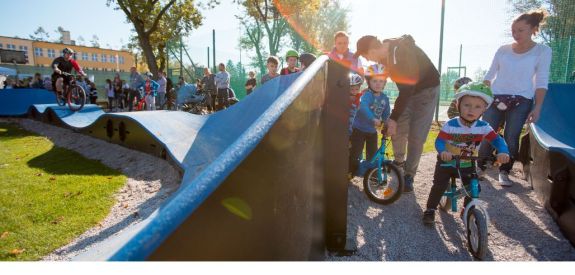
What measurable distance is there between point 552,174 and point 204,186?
3.69 metres

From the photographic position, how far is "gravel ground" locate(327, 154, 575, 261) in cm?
252

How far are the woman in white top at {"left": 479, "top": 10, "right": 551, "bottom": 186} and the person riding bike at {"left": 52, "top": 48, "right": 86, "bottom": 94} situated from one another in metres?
10.3

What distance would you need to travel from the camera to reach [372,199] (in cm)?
370

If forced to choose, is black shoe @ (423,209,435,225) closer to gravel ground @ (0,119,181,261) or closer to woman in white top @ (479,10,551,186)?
woman in white top @ (479,10,551,186)

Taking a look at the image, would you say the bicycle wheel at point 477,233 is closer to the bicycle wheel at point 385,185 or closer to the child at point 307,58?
the bicycle wheel at point 385,185

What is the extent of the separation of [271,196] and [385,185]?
299 cm

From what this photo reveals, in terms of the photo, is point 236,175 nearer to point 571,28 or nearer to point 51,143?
point 51,143

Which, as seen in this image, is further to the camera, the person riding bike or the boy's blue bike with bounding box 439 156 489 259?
the person riding bike

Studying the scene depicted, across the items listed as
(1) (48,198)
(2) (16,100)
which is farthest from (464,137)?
(2) (16,100)

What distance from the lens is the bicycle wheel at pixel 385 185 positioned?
3.53 meters

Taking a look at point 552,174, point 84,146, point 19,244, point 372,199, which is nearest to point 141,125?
point 84,146

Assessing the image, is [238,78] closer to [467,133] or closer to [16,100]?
[16,100]

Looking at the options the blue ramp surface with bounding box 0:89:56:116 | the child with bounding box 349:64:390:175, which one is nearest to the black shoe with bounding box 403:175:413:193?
the child with bounding box 349:64:390:175

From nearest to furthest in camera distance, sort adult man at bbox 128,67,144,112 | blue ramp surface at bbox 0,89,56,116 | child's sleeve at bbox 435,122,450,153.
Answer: child's sleeve at bbox 435,122,450,153 < blue ramp surface at bbox 0,89,56,116 < adult man at bbox 128,67,144,112
